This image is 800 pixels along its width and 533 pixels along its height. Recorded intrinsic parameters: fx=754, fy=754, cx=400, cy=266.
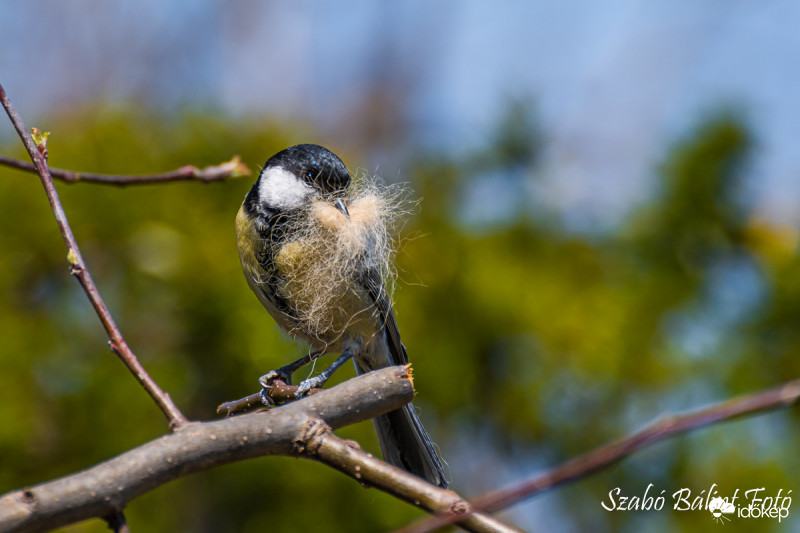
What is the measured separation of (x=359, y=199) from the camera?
1.21 m

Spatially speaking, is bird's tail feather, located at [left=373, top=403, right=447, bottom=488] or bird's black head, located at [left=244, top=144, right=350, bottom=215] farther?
bird's tail feather, located at [left=373, top=403, right=447, bottom=488]

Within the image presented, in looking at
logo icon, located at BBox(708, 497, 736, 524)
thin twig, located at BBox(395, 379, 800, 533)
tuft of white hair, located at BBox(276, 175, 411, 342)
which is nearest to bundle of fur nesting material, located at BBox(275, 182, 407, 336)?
tuft of white hair, located at BBox(276, 175, 411, 342)

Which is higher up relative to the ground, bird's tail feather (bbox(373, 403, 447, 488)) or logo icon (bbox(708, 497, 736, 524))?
bird's tail feather (bbox(373, 403, 447, 488))

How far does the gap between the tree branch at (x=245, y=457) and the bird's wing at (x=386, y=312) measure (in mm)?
448

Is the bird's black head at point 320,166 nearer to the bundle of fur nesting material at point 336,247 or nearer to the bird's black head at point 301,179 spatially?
the bird's black head at point 301,179

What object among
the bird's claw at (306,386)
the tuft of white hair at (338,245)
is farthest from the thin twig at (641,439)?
the bird's claw at (306,386)

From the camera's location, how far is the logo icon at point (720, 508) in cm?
234

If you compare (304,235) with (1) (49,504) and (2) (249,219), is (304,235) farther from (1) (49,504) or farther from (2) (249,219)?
(1) (49,504)

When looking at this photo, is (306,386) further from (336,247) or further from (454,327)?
(454,327)

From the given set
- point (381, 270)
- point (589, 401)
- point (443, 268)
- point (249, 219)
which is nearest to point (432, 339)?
point (443, 268)

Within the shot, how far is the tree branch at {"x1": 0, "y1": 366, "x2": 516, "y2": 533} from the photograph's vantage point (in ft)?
2.51

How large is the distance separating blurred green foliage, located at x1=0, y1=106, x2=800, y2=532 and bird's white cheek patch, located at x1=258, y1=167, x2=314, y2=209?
81cm

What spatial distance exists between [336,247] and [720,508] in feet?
5.79

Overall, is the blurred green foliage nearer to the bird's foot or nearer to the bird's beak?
the bird's foot
